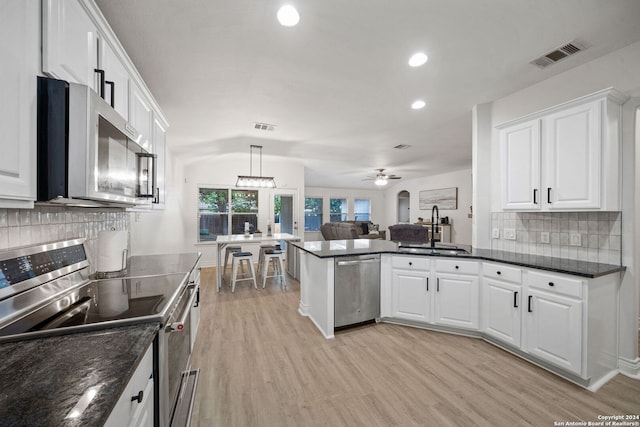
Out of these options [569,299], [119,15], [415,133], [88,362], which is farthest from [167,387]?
[415,133]

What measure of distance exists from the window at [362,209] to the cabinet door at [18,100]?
968 cm

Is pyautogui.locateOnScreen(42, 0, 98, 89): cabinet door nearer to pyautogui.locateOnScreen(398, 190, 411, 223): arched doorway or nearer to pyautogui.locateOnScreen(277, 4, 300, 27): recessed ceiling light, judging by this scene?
pyautogui.locateOnScreen(277, 4, 300, 27): recessed ceiling light

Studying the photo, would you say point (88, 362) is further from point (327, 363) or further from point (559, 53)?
point (559, 53)

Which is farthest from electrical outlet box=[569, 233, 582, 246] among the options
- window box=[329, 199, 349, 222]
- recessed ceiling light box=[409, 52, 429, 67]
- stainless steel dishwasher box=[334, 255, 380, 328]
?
window box=[329, 199, 349, 222]

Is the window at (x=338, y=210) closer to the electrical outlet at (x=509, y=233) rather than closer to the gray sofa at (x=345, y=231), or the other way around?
the gray sofa at (x=345, y=231)

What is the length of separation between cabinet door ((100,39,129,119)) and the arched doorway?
9.31 metres

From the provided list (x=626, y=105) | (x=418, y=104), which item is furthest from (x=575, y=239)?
(x=418, y=104)

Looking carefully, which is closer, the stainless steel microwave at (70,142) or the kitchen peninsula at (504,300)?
the stainless steel microwave at (70,142)

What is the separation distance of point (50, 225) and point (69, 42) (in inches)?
36.8

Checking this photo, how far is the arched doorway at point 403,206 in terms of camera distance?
384 inches

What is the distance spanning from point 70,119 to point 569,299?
10.1ft

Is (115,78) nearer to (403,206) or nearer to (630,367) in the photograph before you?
(630,367)

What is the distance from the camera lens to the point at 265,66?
7.05ft

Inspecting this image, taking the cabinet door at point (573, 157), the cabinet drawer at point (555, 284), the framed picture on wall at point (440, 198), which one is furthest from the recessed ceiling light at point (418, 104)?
the framed picture on wall at point (440, 198)
